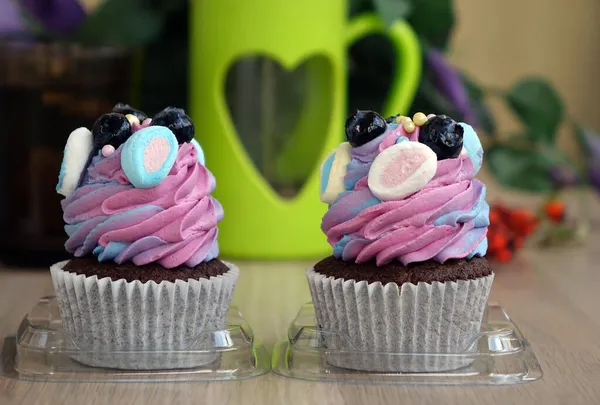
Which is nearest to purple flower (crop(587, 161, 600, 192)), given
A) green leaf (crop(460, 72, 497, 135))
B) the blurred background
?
the blurred background

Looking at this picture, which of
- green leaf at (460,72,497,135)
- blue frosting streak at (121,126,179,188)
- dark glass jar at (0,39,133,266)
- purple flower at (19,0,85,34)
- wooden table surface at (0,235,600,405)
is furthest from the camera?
green leaf at (460,72,497,135)

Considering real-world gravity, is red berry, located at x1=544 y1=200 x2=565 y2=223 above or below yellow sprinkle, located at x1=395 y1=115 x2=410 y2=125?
below

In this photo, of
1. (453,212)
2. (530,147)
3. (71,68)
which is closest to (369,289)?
(453,212)

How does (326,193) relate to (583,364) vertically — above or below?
above

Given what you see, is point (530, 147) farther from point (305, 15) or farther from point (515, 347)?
point (515, 347)

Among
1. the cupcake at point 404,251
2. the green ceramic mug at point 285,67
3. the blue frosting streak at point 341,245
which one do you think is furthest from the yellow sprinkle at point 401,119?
the green ceramic mug at point 285,67

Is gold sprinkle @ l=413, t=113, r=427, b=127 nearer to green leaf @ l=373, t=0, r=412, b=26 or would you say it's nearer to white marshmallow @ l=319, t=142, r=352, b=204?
white marshmallow @ l=319, t=142, r=352, b=204

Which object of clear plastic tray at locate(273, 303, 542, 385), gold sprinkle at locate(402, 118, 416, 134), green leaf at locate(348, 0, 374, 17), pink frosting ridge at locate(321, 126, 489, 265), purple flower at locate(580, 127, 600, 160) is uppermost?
green leaf at locate(348, 0, 374, 17)
